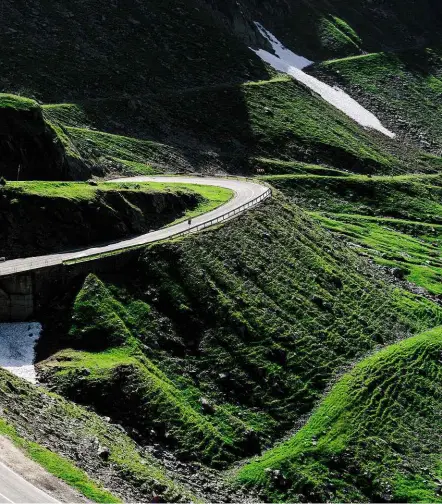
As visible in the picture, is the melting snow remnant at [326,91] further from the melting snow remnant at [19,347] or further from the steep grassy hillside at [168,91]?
the melting snow remnant at [19,347]

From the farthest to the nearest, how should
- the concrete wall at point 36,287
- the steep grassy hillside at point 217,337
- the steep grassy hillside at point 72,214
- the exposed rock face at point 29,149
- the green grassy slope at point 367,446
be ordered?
the exposed rock face at point 29,149 < the steep grassy hillside at point 72,214 < the concrete wall at point 36,287 < the steep grassy hillside at point 217,337 < the green grassy slope at point 367,446

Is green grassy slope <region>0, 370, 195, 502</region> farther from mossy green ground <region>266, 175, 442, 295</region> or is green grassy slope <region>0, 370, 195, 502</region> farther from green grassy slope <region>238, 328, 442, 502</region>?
mossy green ground <region>266, 175, 442, 295</region>

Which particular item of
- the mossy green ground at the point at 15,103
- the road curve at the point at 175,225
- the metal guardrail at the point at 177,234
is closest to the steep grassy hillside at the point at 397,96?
the road curve at the point at 175,225

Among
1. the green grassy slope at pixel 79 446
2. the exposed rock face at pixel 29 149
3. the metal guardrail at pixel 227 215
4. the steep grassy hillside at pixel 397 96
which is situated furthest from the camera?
the steep grassy hillside at pixel 397 96

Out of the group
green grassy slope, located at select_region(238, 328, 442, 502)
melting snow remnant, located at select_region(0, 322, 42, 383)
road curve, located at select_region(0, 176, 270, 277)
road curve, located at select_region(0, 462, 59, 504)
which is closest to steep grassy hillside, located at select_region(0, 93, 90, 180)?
road curve, located at select_region(0, 176, 270, 277)

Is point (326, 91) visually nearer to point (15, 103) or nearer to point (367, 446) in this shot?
point (15, 103)

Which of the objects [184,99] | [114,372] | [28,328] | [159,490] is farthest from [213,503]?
[184,99]

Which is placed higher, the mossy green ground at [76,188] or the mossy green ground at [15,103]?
the mossy green ground at [15,103]
